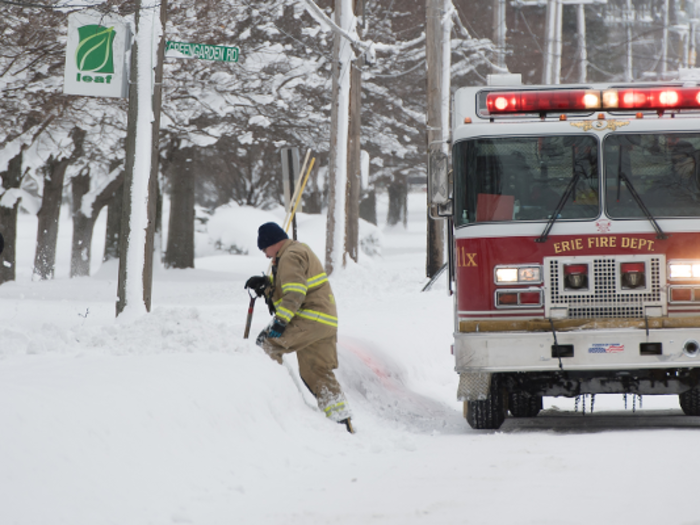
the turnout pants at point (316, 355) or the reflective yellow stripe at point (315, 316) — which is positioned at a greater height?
the reflective yellow stripe at point (315, 316)

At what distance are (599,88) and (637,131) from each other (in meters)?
0.48

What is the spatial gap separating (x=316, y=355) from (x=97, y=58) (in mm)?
4571

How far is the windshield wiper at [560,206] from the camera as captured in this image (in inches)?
305

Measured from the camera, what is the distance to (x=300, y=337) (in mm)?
7801

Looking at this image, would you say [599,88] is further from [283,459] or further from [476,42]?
[476,42]

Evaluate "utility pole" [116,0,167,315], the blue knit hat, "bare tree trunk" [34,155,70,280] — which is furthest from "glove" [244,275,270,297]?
"bare tree trunk" [34,155,70,280]

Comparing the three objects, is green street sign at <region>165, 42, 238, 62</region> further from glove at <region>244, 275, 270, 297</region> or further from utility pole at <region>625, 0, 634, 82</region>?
utility pole at <region>625, 0, 634, 82</region>

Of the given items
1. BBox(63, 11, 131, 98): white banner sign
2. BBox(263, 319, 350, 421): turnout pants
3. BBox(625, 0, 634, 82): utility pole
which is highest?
BBox(625, 0, 634, 82): utility pole

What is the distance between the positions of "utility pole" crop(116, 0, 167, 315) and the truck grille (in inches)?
188

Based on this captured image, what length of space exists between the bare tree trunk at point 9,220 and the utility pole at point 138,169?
12.3 metres

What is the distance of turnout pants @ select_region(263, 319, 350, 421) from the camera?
780 centimetres

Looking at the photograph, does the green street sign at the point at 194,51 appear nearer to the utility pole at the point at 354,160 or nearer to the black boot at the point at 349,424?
the black boot at the point at 349,424

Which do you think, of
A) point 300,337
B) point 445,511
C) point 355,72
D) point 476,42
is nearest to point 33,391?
point 445,511

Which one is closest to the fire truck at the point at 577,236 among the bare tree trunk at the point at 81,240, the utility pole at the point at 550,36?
the bare tree trunk at the point at 81,240
